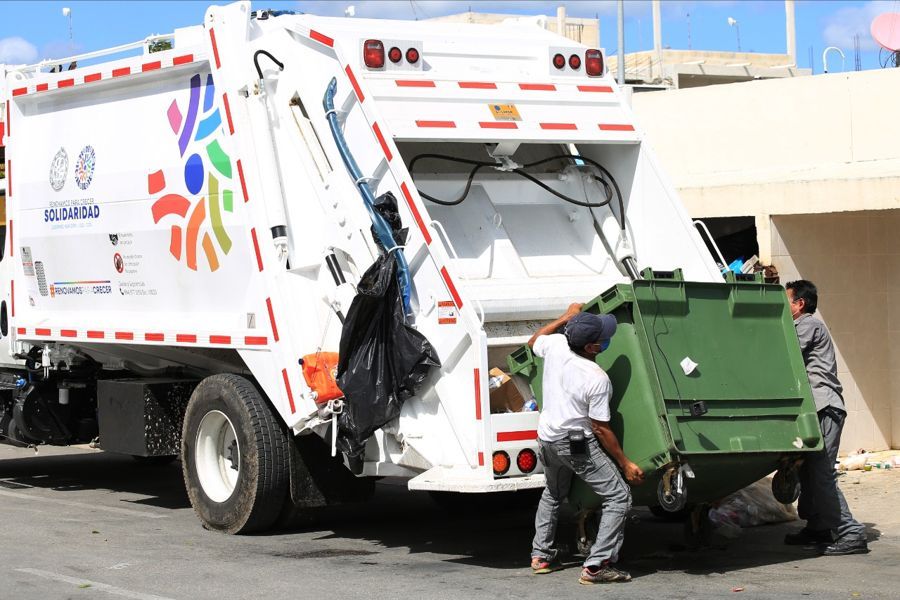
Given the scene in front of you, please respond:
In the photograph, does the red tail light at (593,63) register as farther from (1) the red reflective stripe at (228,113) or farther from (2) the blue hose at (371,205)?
(1) the red reflective stripe at (228,113)

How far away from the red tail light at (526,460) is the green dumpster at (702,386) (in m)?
0.24

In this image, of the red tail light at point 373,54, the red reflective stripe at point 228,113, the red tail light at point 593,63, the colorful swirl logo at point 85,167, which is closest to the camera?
the red tail light at point 373,54

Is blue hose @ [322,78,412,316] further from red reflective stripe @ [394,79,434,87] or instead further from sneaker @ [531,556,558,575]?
sneaker @ [531,556,558,575]

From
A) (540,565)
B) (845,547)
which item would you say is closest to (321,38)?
(540,565)

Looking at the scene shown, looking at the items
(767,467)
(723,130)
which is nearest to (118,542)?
(767,467)

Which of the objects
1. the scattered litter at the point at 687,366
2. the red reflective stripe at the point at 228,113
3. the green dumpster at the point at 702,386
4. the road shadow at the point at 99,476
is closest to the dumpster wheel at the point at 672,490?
the green dumpster at the point at 702,386

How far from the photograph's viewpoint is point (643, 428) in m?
7.27

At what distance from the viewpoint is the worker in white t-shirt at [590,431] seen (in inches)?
285

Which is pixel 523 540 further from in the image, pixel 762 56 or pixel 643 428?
pixel 762 56

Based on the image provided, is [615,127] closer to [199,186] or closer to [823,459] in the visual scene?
[823,459]

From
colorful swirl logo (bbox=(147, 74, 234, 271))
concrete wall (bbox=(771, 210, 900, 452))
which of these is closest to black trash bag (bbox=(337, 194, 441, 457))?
colorful swirl logo (bbox=(147, 74, 234, 271))

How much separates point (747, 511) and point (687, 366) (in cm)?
198

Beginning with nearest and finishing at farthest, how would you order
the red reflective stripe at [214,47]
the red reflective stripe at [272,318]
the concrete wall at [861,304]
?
the red reflective stripe at [272,318] < the red reflective stripe at [214,47] < the concrete wall at [861,304]

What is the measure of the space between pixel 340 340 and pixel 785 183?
477cm
